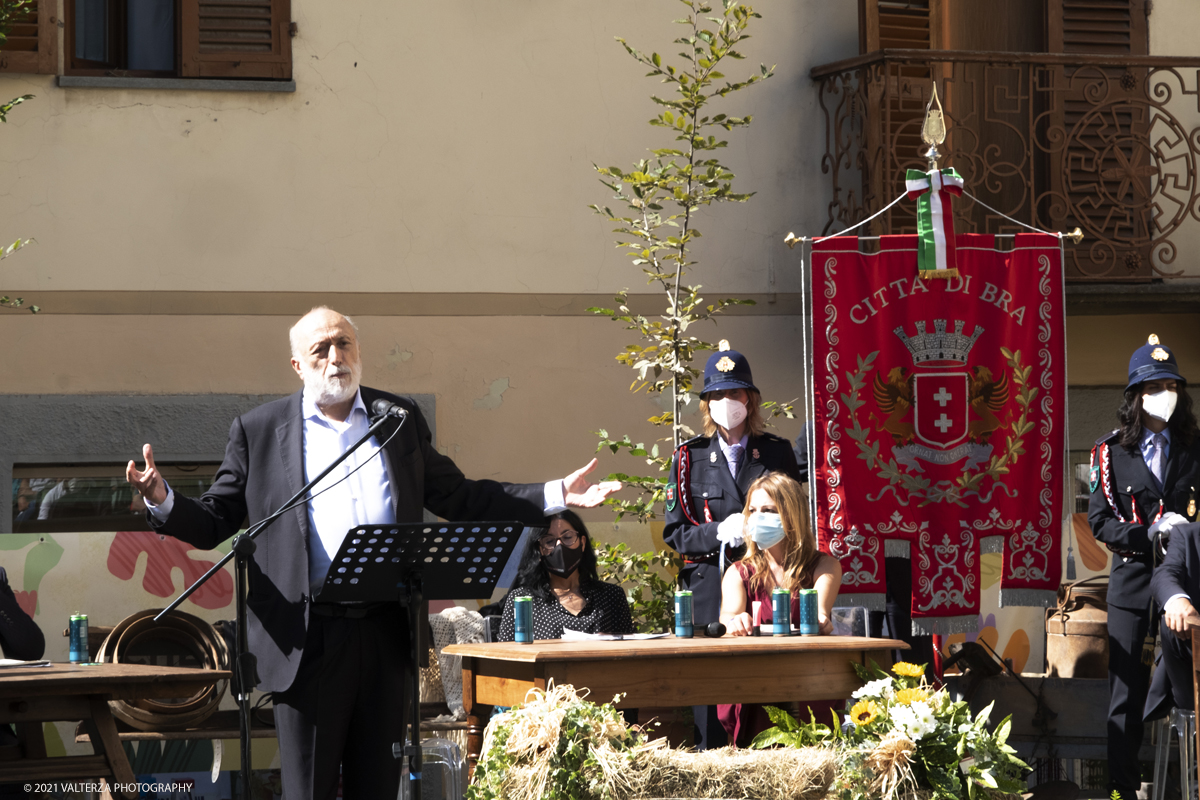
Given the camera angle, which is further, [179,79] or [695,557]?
[179,79]

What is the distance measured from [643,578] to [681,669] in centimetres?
264

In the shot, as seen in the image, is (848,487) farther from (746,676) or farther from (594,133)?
(594,133)

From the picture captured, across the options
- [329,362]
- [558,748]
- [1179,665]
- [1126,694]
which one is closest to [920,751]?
[558,748]

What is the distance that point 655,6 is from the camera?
9.06m

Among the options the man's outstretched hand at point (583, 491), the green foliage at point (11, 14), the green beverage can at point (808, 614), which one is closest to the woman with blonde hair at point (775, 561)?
the green beverage can at point (808, 614)

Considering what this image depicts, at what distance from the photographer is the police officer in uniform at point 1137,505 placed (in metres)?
6.75

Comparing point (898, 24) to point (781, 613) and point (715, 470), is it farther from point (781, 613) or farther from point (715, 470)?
point (781, 613)

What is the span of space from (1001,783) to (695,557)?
96.4 inches

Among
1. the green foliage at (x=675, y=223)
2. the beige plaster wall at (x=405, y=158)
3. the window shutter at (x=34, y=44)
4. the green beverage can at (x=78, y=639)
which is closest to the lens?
the green beverage can at (x=78, y=639)

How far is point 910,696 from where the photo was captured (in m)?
4.55

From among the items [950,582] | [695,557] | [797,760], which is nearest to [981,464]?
[950,582]

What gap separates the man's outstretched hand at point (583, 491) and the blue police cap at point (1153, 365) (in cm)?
327

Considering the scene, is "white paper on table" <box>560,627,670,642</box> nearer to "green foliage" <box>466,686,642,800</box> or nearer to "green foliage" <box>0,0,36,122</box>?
"green foliage" <box>466,686,642,800</box>

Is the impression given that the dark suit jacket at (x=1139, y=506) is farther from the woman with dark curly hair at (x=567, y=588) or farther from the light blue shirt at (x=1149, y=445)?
the woman with dark curly hair at (x=567, y=588)
